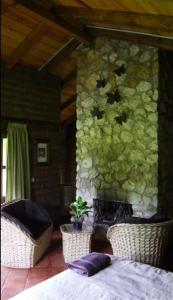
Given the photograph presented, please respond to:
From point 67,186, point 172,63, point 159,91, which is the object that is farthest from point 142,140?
point 67,186

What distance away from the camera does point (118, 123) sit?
4.71 metres

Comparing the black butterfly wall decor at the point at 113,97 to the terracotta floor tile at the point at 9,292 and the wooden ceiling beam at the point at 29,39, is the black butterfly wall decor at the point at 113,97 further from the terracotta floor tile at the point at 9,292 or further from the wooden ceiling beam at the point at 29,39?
the terracotta floor tile at the point at 9,292

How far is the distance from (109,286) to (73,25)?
144 inches

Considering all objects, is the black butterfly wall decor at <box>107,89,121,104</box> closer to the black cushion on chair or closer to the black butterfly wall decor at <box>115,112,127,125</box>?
the black butterfly wall decor at <box>115,112,127,125</box>

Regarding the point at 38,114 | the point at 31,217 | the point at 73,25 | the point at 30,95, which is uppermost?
the point at 73,25

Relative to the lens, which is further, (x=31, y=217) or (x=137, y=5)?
(x=31, y=217)

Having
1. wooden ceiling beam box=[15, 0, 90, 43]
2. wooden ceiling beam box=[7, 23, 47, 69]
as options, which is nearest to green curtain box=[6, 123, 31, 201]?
wooden ceiling beam box=[7, 23, 47, 69]

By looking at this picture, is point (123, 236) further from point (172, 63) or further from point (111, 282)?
point (172, 63)

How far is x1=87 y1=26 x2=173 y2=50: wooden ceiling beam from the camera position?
12.5 feet

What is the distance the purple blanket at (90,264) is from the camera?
219cm

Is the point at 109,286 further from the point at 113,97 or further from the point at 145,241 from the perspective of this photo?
the point at 113,97

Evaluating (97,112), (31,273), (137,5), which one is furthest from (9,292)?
(137,5)

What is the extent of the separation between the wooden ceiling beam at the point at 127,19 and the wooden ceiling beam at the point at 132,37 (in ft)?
1.07

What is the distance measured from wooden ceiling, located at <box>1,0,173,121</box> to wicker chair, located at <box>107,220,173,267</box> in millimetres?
2052
